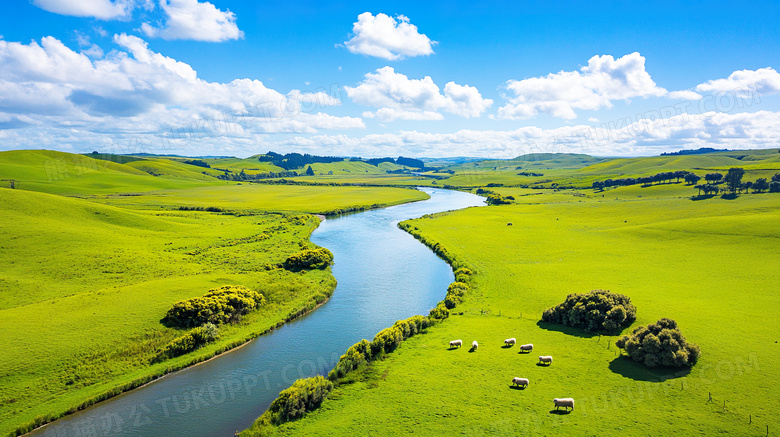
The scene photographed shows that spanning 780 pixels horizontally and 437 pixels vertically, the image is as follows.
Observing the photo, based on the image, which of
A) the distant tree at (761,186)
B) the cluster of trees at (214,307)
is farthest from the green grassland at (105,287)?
the distant tree at (761,186)

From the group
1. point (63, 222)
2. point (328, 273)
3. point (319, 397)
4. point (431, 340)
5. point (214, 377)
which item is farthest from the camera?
point (63, 222)

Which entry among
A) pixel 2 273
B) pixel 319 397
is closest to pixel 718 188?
pixel 319 397

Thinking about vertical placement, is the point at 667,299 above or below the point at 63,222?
below

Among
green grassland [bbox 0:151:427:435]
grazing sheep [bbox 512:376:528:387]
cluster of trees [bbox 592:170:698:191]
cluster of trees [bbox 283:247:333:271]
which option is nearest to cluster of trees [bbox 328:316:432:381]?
grazing sheep [bbox 512:376:528:387]

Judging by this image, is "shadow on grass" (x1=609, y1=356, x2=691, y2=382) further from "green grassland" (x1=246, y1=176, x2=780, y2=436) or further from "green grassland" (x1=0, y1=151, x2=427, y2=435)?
"green grassland" (x1=0, y1=151, x2=427, y2=435)

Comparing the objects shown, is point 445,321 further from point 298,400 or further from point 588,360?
point 298,400

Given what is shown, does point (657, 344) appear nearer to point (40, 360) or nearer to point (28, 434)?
point (28, 434)

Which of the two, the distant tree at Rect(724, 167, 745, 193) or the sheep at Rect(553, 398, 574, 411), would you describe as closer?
the sheep at Rect(553, 398, 574, 411)
